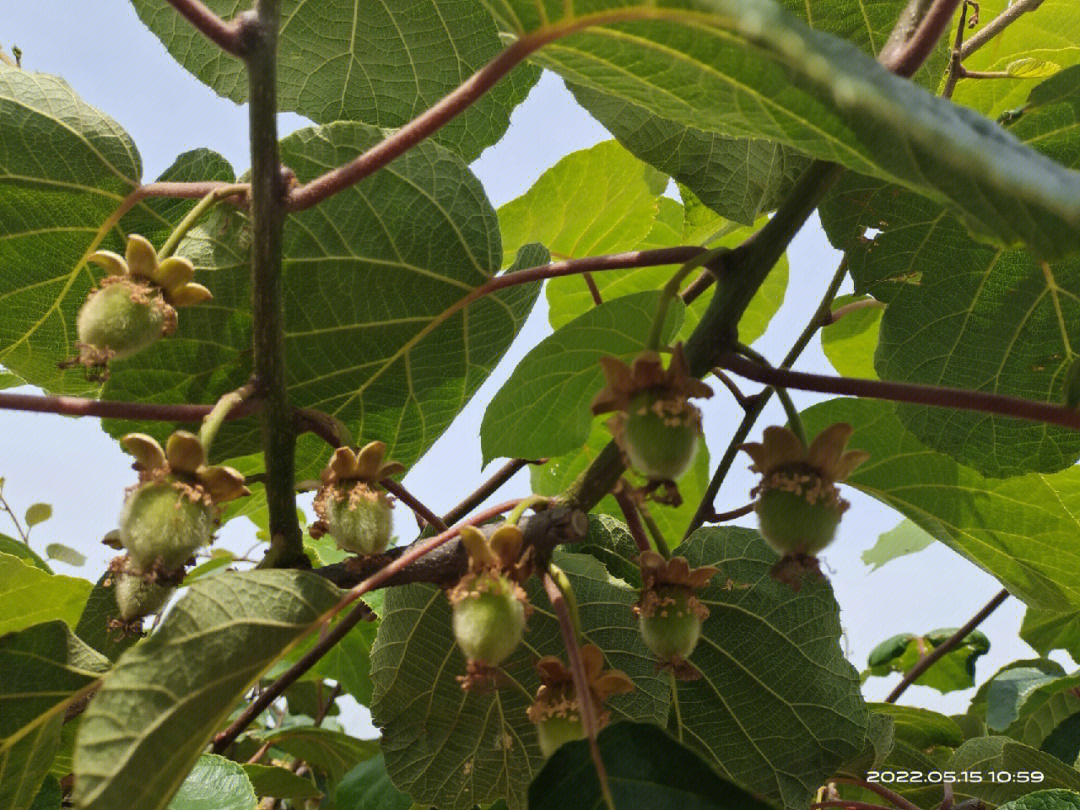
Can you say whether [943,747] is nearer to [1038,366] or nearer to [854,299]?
[854,299]

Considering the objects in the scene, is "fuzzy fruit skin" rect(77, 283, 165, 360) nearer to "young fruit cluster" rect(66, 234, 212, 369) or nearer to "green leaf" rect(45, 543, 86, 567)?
"young fruit cluster" rect(66, 234, 212, 369)

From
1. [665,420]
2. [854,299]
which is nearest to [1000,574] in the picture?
[854,299]

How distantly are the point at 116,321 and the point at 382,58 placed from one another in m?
0.67

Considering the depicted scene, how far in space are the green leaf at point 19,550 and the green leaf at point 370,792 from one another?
71 centimetres

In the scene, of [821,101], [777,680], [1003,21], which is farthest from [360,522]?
[1003,21]

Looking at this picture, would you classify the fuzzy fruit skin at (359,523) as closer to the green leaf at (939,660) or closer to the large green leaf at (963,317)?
the large green leaf at (963,317)

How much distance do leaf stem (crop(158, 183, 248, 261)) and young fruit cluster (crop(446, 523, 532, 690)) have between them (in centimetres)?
44

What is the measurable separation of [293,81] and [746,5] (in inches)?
37.4

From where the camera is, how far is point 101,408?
0.97 metres

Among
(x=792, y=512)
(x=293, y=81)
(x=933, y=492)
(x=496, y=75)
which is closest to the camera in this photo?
(x=496, y=75)

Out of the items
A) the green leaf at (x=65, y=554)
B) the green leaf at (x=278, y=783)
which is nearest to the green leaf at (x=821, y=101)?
the green leaf at (x=278, y=783)

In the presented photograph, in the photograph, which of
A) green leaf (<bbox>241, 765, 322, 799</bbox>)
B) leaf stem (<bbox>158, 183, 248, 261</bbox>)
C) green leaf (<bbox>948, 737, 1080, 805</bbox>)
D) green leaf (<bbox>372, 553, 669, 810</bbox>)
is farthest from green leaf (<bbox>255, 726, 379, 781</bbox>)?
leaf stem (<bbox>158, 183, 248, 261</bbox>)

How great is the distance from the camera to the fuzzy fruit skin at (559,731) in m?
1.02

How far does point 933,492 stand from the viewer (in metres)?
1.61
